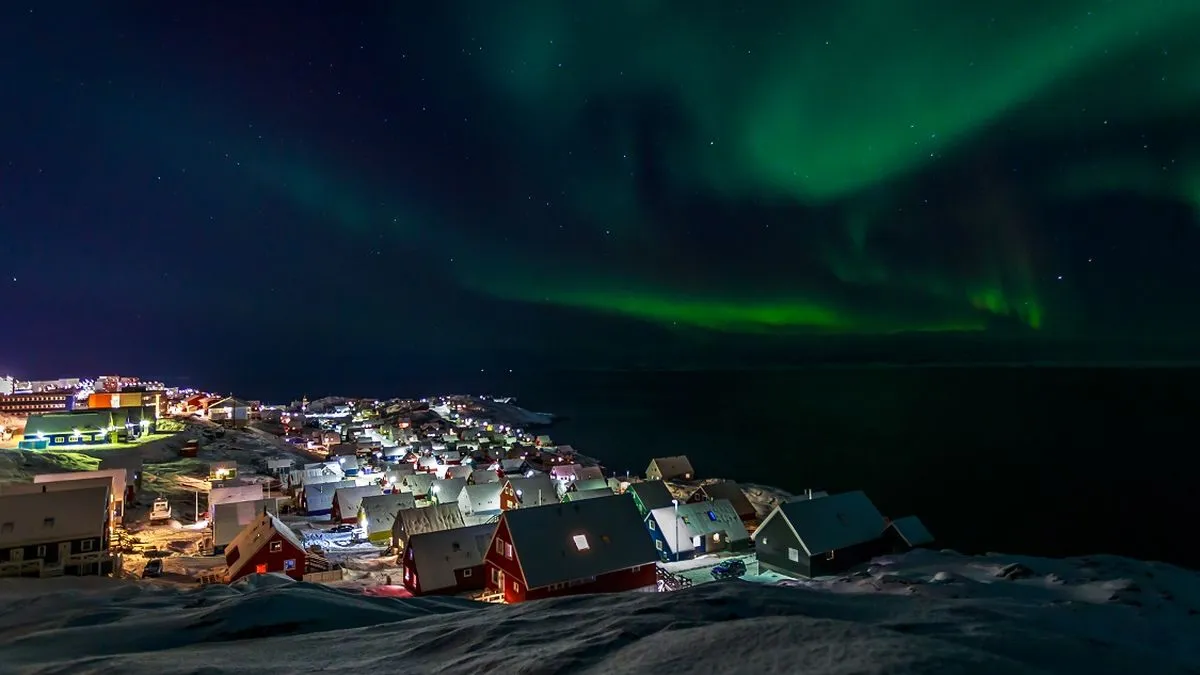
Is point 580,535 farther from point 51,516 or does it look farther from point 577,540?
point 51,516

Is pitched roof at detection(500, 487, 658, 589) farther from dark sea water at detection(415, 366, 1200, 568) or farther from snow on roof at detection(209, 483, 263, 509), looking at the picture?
dark sea water at detection(415, 366, 1200, 568)

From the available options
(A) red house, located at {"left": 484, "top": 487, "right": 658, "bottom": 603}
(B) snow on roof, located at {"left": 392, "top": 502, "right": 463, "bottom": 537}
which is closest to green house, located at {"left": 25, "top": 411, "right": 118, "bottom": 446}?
(B) snow on roof, located at {"left": 392, "top": 502, "right": 463, "bottom": 537}

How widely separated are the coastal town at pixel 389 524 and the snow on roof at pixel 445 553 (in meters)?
0.08

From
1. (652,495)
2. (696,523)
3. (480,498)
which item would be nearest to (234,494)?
(480,498)

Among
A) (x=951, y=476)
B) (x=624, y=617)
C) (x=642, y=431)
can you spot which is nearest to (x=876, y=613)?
(x=624, y=617)

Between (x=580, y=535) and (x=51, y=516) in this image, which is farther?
(x=580, y=535)

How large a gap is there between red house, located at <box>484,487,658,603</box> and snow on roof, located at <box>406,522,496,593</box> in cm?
189

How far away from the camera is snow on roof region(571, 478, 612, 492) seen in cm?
5758

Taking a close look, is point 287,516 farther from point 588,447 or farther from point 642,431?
point 642,431

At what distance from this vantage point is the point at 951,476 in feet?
255

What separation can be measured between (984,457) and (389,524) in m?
89.3

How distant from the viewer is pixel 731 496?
48688 mm

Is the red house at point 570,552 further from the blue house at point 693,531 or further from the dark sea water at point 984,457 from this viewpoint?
the dark sea water at point 984,457

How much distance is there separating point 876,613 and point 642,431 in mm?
121714
